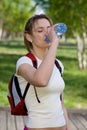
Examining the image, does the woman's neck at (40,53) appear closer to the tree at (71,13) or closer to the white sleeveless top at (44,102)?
the white sleeveless top at (44,102)

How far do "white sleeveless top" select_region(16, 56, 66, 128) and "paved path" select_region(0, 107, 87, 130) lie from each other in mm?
4189

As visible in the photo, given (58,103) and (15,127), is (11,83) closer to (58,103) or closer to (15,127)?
(58,103)

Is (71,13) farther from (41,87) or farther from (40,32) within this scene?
(41,87)

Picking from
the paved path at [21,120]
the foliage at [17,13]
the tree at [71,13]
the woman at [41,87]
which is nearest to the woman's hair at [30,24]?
the woman at [41,87]

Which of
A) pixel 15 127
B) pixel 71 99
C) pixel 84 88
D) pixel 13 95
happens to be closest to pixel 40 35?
pixel 13 95

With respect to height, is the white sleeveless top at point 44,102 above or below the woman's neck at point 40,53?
below

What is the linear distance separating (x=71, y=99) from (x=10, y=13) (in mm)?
62409

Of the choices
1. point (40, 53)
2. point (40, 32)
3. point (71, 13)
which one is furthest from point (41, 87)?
point (71, 13)

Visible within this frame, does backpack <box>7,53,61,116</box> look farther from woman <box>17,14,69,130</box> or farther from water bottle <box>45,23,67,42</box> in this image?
water bottle <box>45,23,67,42</box>

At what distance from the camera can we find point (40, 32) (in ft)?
9.39

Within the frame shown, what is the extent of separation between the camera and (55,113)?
288 centimetres

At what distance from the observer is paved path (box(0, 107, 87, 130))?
7159mm

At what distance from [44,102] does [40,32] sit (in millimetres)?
493

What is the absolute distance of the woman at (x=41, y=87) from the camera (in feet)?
9.13
